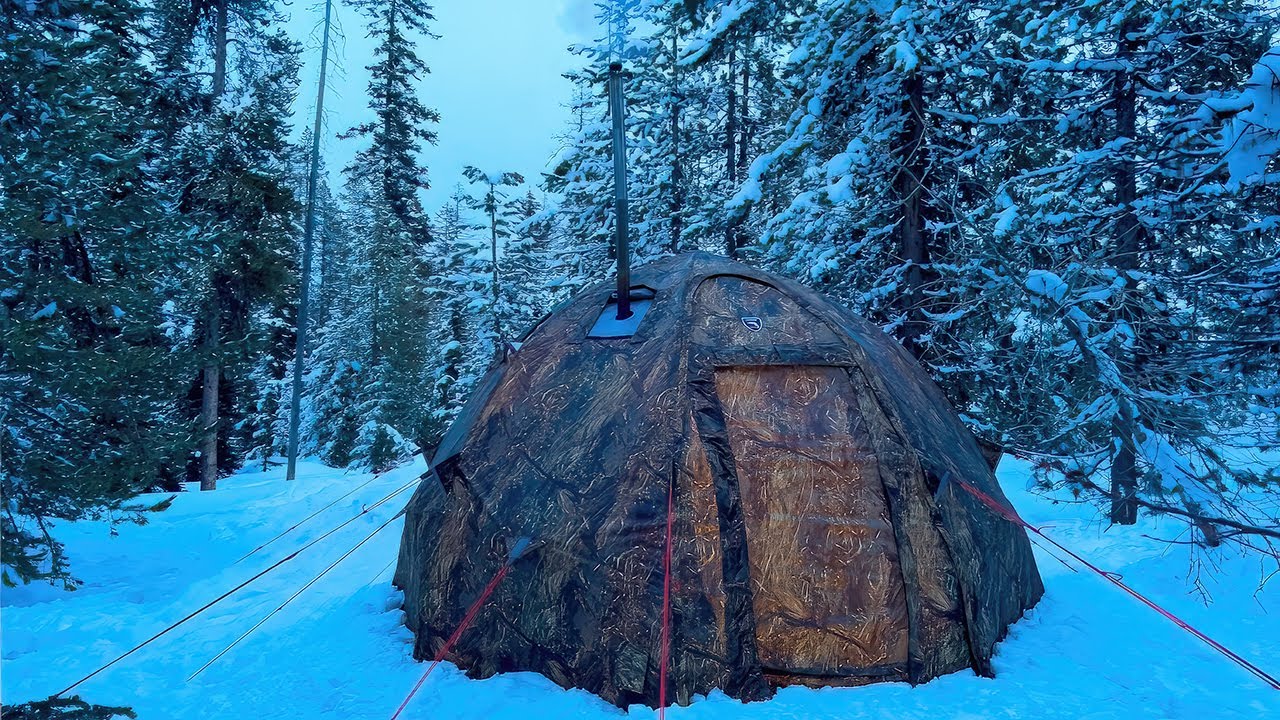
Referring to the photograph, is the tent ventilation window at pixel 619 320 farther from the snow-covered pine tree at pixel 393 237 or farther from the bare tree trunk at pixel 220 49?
the snow-covered pine tree at pixel 393 237

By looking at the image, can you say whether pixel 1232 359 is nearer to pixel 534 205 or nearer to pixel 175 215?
pixel 175 215

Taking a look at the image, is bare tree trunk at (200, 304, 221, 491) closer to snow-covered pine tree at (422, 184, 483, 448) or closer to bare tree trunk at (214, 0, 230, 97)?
bare tree trunk at (214, 0, 230, 97)

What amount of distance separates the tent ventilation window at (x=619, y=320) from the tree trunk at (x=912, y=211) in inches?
218

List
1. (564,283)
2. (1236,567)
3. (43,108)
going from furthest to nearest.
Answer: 1. (564,283)
2. (43,108)
3. (1236,567)

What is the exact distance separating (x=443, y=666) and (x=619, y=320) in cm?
343

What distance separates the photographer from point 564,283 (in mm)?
17844

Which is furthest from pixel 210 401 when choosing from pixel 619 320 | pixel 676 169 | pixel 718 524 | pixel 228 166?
pixel 718 524

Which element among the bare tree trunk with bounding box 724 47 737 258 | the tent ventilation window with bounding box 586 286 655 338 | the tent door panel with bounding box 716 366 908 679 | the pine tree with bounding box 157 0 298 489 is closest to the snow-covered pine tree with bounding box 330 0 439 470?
the pine tree with bounding box 157 0 298 489

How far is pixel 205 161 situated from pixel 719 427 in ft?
53.0

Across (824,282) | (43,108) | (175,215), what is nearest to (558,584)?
(824,282)

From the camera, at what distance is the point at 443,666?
18.8 feet

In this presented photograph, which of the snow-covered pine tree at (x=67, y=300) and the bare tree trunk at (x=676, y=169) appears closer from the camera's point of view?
the snow-covered pine tree at (x=67, y=300)

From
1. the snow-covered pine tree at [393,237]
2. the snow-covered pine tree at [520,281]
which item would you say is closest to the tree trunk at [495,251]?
the snow-covered pine tree at [520,281]

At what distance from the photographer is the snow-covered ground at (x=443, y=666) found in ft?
16.4
